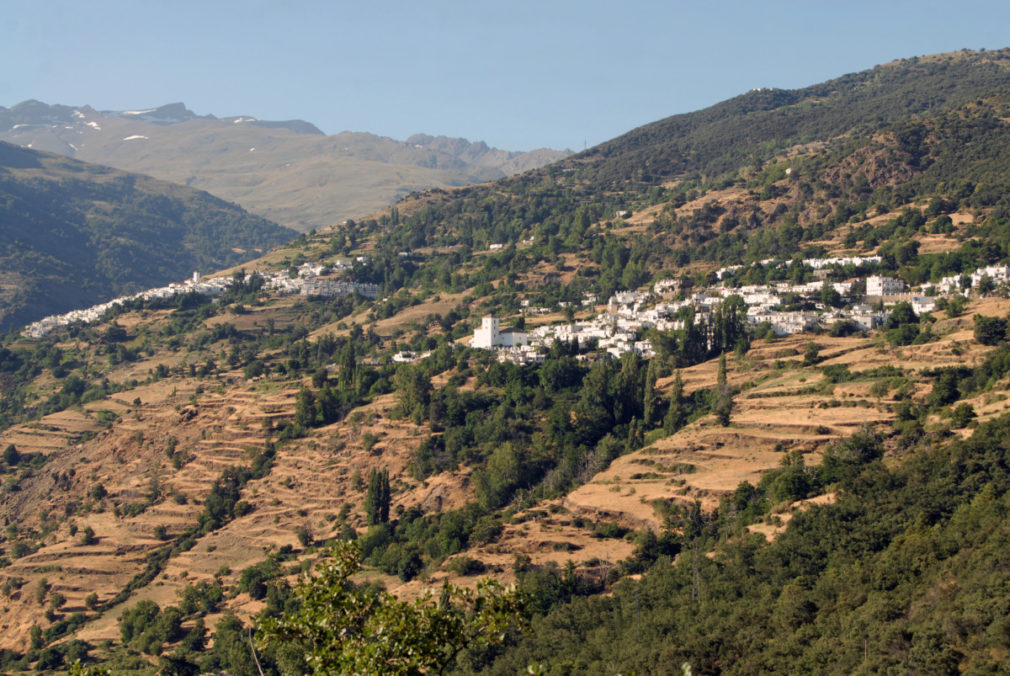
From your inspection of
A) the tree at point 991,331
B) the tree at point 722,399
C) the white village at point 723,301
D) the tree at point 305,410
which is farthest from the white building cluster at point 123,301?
the tree at point 991,331

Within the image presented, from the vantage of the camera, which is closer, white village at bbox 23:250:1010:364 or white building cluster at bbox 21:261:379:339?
white village at bbox 23:250:1010:364

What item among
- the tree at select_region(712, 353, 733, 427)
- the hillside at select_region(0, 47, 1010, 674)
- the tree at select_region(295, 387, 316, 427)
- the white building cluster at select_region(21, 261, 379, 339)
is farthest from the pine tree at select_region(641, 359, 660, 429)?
the white building cluster at select_region(21, 261, 379, 339)

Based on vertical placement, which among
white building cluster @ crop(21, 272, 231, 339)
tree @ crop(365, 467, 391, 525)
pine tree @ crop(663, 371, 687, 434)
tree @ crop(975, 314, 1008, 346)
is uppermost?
white building cluster @ crop(21, 272, 231, 339)

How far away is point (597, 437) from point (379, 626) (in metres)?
52.9

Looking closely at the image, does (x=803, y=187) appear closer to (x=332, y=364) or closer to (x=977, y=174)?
(x=977, y=174)

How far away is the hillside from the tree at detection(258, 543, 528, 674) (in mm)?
1085

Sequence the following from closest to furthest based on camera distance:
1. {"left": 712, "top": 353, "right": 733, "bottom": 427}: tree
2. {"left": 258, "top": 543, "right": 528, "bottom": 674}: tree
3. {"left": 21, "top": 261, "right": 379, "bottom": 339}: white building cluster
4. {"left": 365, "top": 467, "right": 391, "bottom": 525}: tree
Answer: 1. {"left": 258, "top": 543, "right": 528, "bottom": 674}: tree
2. {"left": 712, "top": 353, "right": 733, "bottom": 427}: tree
3. {"left": 365, "top": 467, "right": 391, "bottom": 525}: tree
4. {"left": 21, "top": 261, "right": 379, "bottom": 339}: white building cluster

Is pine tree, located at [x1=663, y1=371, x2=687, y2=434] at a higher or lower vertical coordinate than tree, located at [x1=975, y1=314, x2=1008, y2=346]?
lower

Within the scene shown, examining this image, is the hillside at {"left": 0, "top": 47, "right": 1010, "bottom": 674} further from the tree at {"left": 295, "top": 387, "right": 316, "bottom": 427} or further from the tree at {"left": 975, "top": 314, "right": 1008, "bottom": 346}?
the tree at {"left": 295, "top": 387, "right": 316, "bottom": 427}

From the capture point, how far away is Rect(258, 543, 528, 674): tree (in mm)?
15914

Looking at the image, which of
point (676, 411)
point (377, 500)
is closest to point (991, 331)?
point (676, 411)

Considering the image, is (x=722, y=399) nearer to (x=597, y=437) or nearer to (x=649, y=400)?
(x=649, y=400)

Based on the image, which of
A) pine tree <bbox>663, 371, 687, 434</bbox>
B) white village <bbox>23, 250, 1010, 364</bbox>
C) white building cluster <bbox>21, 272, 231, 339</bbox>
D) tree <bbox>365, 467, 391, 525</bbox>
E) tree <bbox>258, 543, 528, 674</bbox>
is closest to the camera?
tree <bbox>258, 543, 528, 674</bbox>

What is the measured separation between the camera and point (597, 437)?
225ft
